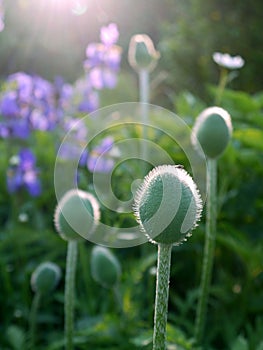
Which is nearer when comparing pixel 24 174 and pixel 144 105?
pixel 144 105

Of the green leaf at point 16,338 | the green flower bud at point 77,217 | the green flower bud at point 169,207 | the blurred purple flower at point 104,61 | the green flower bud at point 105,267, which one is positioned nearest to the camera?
the green flower bud at point 169,207

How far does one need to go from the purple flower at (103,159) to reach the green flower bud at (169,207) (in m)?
1.36

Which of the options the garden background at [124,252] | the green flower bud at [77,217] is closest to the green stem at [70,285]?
the green flower bud at [77,217]

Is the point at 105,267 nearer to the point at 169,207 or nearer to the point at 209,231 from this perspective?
the point at 209,231

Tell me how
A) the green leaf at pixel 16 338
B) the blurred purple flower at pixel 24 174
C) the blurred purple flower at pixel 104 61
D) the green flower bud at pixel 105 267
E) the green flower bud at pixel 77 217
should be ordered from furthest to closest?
the blurred purple flower at pixel 104 61 → the blurred purple flower at pixel 24 174 → the green leaf at pixel 16 338 → the green flower bud at pixel 105 267 → the green flower bud at pixel 77 217

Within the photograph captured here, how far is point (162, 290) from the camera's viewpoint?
117 centimetres

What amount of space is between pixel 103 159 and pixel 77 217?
0.95 meters

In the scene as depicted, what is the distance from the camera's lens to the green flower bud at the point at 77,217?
1638 mm

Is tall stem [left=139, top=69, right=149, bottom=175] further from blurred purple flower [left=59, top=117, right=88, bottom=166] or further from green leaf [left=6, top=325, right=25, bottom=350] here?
green leaf [left=6, top=325, right=25, bottom=350]

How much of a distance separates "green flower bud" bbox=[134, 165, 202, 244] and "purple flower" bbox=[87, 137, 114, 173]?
1.36 meters

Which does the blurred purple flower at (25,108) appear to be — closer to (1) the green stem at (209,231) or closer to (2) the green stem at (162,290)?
(1) the green stem at (209,231)

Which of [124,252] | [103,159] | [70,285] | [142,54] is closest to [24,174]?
[103,159]

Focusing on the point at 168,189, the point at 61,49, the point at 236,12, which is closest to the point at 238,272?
the point at 168,189

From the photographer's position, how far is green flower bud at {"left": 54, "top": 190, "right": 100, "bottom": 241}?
1.64 metres
